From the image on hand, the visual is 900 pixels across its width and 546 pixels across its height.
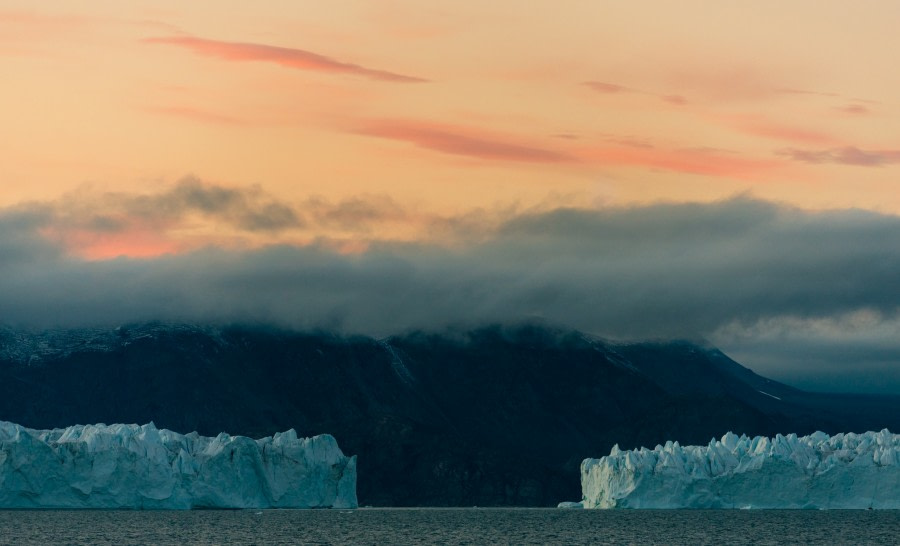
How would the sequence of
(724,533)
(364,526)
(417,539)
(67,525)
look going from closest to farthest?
(417,539), (724,533), (67,525), (364,526)

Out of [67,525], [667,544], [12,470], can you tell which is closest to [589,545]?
[667,544]

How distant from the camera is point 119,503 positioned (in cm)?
19262

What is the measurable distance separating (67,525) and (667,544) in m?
73.5

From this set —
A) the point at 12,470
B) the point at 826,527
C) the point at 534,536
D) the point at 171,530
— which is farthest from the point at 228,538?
the point at 826,527

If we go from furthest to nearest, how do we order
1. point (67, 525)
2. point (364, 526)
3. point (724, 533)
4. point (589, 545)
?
point (364, 526) → point (67, 525) → point (724, 533) → point (589, 545)

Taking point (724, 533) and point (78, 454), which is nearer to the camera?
point (724, 533)

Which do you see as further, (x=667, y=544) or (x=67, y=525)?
(x=67, y=525)

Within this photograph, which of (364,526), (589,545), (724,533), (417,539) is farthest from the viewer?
(364,526)

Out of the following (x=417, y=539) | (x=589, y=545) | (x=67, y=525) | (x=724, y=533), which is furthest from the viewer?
(x=67, y=525)

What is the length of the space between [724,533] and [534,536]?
21333mm

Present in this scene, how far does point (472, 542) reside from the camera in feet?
474

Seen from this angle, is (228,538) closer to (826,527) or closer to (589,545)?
(589,545)

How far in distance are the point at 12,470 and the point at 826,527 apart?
332 feet

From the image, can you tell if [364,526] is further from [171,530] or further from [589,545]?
[589,545]
